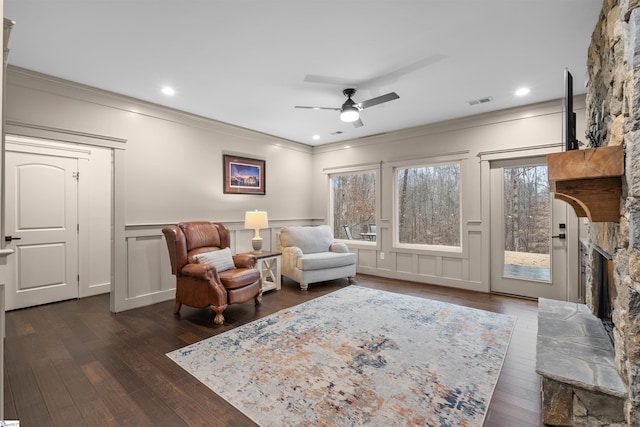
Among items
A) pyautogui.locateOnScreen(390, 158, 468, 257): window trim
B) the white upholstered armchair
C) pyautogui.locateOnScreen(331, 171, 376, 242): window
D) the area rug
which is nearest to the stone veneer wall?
the area rug

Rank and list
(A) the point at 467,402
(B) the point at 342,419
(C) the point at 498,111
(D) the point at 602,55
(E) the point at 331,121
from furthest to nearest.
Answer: (E) the point at 331,121, (C) the point at 498,111, (D) the point at 602,55, (A) the point at 467,402, (B) the point at 342,419

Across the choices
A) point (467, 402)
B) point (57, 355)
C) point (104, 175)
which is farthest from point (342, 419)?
point (104, 175)

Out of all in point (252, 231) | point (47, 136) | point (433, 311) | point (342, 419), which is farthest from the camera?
point (252, 231)

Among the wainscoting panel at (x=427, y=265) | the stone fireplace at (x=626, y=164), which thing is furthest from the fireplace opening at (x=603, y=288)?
the wainscoting panel at (x=427, y=265)

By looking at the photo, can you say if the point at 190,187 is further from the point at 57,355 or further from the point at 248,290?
the point at 57,355

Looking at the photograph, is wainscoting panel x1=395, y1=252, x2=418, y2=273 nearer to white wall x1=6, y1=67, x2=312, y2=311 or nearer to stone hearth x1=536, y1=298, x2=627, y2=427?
white wall x1=6, y1=67, x2=312, y2=311

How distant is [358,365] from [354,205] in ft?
12.7

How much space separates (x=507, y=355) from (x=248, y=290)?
2.61 m

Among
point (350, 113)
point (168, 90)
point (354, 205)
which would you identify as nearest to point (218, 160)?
point (168, 90)

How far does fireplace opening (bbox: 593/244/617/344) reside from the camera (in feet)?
6.96

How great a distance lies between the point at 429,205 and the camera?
499 cm

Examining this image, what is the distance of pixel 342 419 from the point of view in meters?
1.70

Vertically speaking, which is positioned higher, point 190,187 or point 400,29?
point 400,29

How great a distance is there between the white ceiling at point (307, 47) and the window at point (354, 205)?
2086 millimetres
